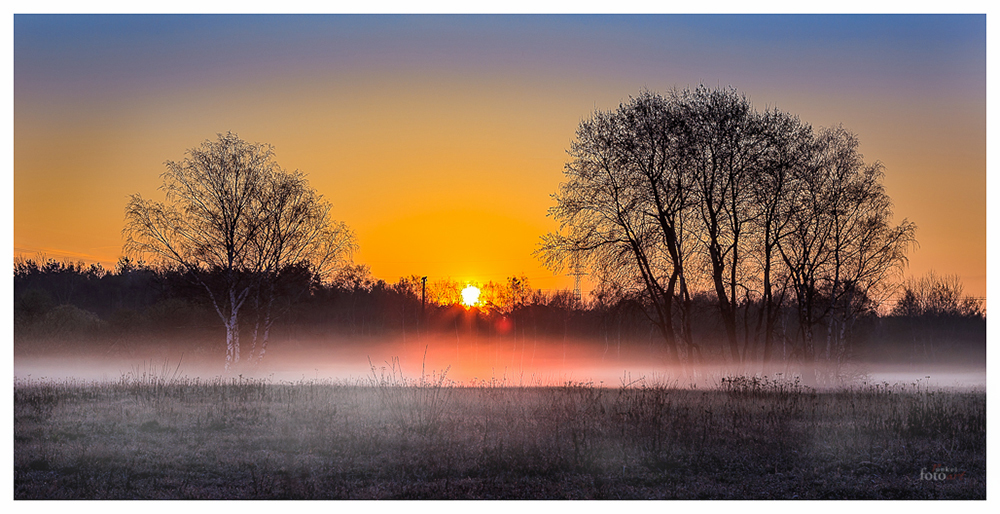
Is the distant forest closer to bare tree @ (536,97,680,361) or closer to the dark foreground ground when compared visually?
bare tree @ (536,97,680,361)

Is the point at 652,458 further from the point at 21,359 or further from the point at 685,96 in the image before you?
the point at 21,359

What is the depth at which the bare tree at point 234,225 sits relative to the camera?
24.0m

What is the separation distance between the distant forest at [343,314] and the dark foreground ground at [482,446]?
20.8 ft

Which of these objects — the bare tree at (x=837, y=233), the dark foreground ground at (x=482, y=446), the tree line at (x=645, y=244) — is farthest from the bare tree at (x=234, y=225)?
the bare tree at (x=837, y=233)

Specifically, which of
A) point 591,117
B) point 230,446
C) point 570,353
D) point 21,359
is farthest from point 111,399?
point 570,353

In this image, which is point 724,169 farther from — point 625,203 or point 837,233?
point 837,233

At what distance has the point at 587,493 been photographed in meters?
9.14

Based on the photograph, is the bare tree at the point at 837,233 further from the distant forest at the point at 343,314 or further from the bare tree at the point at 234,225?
the bare tree at the point at 234,225

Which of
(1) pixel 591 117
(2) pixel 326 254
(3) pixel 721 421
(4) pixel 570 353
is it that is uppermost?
(1) pixel 591 117

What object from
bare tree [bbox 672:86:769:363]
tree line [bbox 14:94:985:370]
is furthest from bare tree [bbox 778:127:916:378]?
bare tree [bbox 672:86:769:363]

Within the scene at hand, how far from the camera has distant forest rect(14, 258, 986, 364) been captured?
24.3m

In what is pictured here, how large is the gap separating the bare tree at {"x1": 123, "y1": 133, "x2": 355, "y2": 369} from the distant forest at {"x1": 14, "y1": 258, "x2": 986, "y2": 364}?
665 millimetres

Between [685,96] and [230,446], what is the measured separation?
15192mm

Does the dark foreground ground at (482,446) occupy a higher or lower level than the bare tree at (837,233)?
lower
